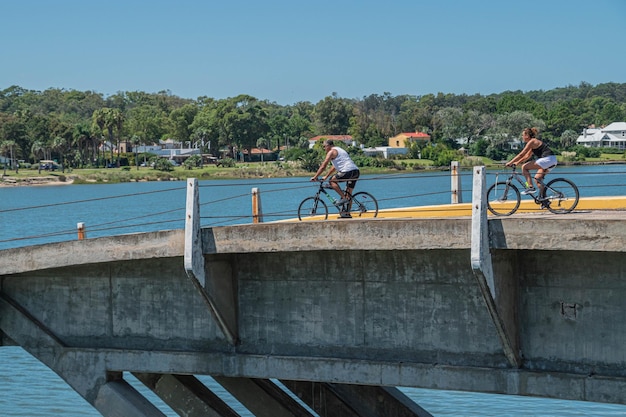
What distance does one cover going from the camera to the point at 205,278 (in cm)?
1228

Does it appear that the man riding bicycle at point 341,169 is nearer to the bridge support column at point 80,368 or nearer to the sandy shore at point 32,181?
the bridge support column at point 80,368

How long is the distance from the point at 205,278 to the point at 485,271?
3.38 m

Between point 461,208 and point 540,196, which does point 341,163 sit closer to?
point 461,208

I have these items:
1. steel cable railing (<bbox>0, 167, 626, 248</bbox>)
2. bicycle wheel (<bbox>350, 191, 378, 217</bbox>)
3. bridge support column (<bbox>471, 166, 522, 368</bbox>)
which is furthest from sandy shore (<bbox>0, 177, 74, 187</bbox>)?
bridge support column (<bbox>471, 166, 522, 368</bbox>)

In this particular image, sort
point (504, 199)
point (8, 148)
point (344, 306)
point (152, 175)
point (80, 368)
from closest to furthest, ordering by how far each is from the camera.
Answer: point (344, 306), point (80, 368), point (504, 199), point (152, 175), point (8, 148)

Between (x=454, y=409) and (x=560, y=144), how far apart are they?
162592 mm

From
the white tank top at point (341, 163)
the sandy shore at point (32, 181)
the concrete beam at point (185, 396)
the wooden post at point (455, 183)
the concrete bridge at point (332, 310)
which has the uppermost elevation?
the white tank top at point (341, 163)

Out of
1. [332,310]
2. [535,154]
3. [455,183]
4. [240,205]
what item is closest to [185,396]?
[332,310]

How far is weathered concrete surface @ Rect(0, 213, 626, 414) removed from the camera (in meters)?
11.0

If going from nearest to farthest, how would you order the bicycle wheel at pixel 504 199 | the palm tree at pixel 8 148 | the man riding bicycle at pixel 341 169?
1. the bicycle wheel at pixel 504 199
2. the man riding bicycle at pixel 341 169
3. the palm tree at pixel 8 148

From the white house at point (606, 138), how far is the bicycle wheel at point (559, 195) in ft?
547

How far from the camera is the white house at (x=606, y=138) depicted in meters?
180

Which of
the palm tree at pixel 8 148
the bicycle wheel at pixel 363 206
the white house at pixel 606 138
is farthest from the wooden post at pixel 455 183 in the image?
the palm tree at pixel 8 148

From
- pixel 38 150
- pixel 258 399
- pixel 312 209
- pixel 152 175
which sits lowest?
pixel 152 175
